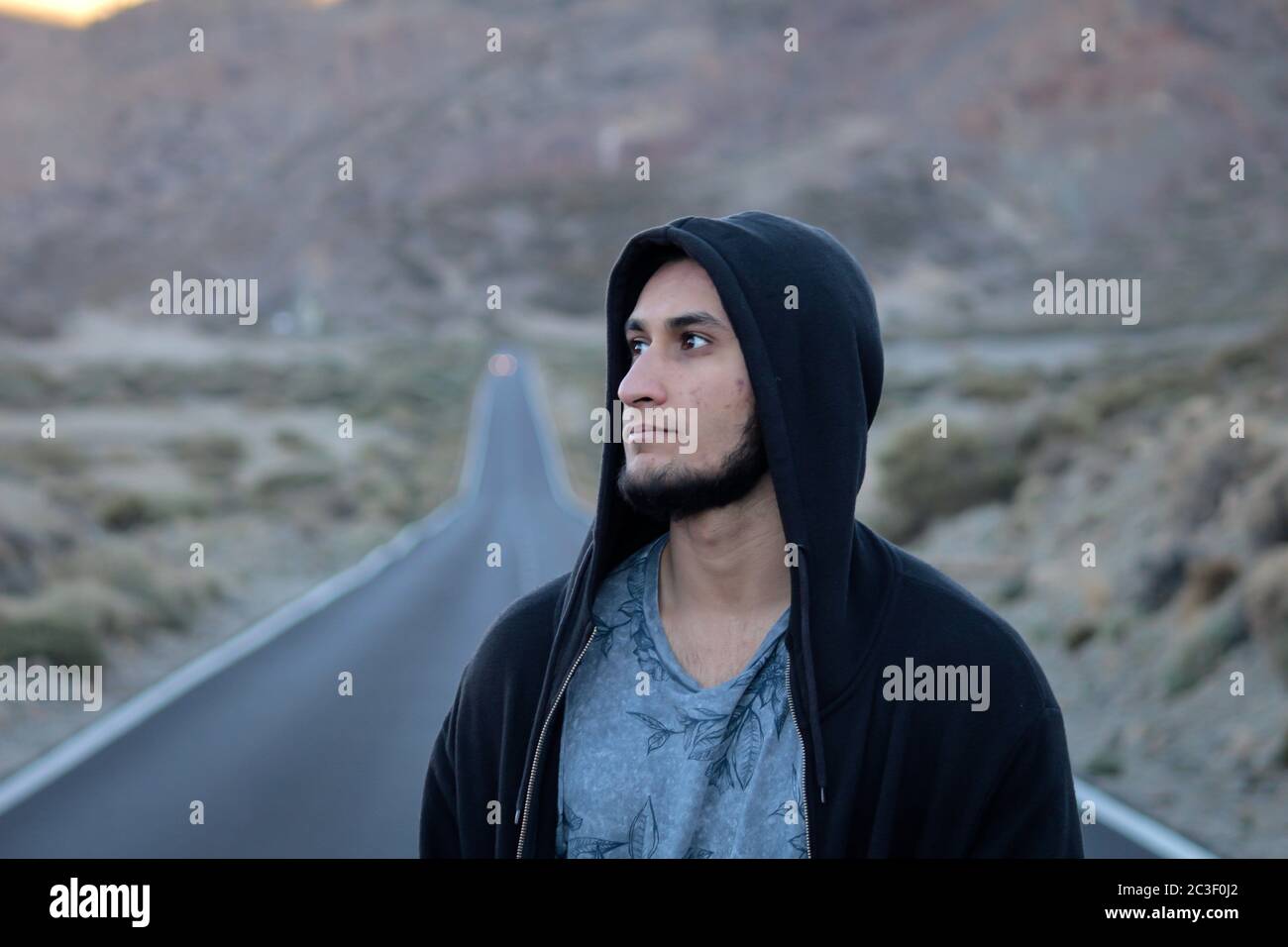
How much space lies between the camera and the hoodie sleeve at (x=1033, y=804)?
2.35 meters

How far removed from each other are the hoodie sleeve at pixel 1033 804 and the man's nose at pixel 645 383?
96cm

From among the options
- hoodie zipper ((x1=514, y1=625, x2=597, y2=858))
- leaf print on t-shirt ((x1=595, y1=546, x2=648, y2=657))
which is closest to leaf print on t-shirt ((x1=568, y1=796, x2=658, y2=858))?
hoodie zipper ((x1=514, y1=625, x2=597, y2=858))

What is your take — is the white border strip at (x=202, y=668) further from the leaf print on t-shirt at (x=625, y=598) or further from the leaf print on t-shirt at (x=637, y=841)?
the leaf print on t-shirt at (x=637, y=841)

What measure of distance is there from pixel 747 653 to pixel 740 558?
199 mm

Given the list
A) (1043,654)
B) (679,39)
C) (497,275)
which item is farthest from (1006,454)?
(679,39)

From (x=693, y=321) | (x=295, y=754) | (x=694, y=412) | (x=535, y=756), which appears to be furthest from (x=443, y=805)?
(x=295, y=754)

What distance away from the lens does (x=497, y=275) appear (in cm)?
12081

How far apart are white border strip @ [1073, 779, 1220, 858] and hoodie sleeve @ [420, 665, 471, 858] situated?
3.60 m

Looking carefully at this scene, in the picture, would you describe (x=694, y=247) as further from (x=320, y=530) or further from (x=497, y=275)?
(x=497, y=275)

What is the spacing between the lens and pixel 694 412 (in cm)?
260

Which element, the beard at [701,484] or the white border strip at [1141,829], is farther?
the white border strip at [1141,829]

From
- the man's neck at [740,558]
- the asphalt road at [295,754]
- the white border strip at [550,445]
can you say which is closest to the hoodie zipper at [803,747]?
the man's neck at [740,558]

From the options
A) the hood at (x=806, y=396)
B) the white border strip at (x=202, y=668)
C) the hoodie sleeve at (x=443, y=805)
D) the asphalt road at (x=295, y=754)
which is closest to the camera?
the hood at (x=806, y=396)
